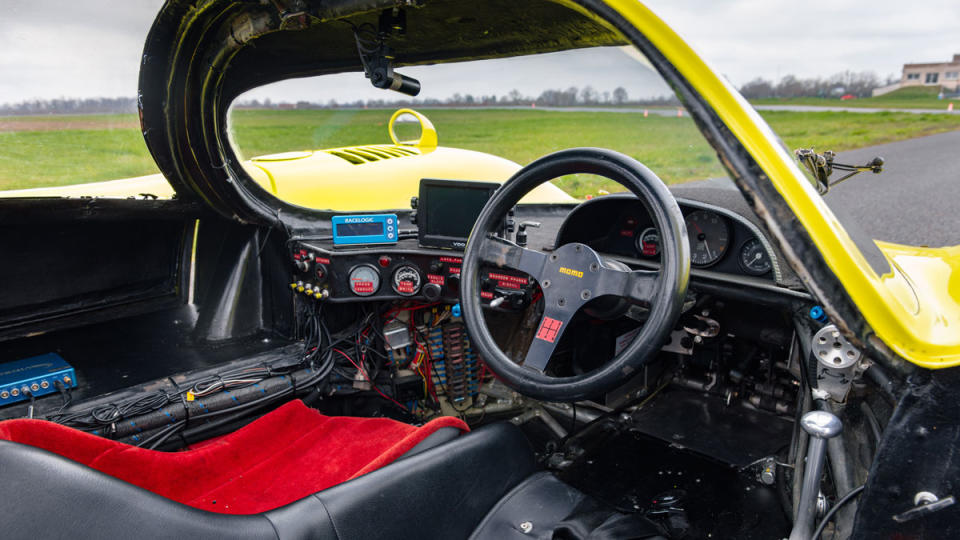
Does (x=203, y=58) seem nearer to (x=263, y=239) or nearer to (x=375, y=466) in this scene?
(x=263, y=239)

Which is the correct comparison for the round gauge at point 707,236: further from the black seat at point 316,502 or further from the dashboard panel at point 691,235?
the black seat at point 316,502

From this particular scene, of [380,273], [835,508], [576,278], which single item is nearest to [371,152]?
[380,273]

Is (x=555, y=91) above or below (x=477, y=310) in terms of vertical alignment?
above

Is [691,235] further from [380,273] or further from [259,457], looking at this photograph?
[259,457]

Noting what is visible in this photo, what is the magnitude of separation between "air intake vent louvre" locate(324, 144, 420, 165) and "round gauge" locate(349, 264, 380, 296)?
3.35ft

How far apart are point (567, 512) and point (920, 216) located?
25.6 ft

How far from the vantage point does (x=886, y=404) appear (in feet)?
3.67

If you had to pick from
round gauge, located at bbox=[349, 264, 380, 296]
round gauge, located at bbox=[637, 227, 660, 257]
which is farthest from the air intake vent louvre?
round gauge, located at bbox=[637, 227, 660, 257]

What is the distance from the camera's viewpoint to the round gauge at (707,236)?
1919 mm

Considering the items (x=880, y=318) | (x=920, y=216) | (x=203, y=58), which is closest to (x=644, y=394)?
(x=880, y=318)

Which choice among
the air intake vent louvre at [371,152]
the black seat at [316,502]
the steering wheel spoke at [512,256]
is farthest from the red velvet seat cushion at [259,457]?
the air intake vent louvre at [371,152]

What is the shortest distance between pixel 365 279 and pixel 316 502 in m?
1.35

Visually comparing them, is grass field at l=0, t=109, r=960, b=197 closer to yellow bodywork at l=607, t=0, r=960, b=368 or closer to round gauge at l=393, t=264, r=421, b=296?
yellow bodywork at l=607, t=0, r=960, b=368

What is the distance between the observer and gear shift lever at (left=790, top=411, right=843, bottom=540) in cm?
103
